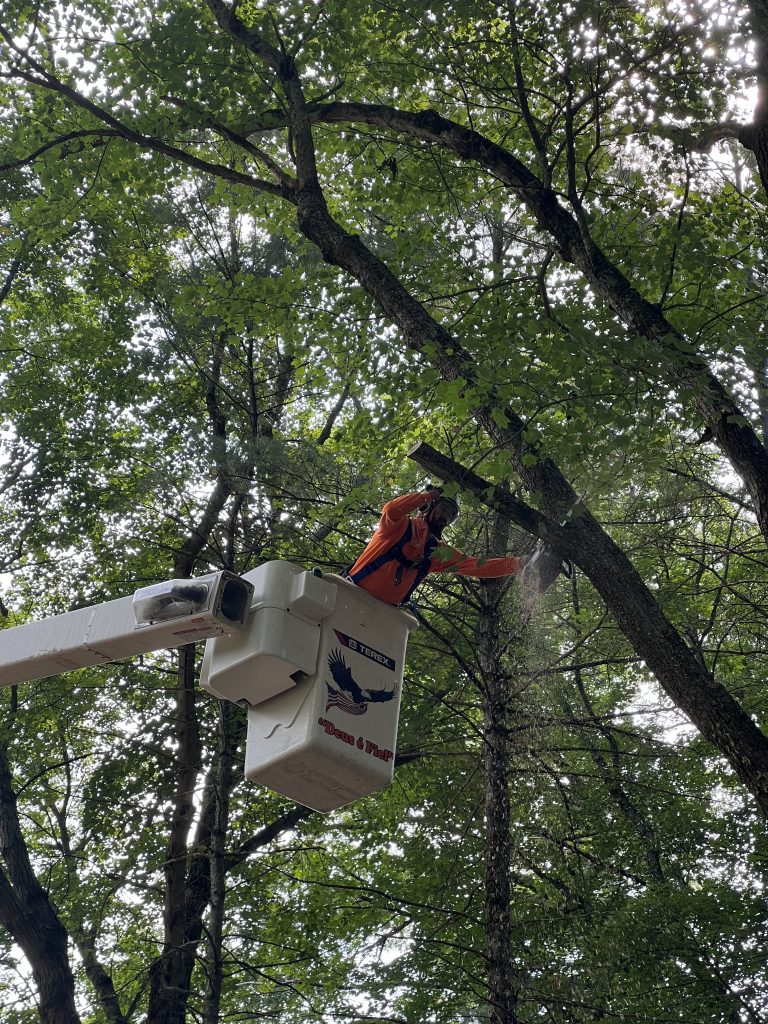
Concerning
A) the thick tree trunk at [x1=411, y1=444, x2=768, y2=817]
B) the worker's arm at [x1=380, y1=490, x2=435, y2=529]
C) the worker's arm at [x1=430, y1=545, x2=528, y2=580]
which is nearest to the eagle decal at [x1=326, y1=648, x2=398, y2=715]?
the worker's arm at [x1=380, y1=490, x2=435, y2=529]

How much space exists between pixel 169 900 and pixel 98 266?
6.95 meters

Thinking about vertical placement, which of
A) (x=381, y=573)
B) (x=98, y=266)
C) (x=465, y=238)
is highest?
(x=98, y=266)

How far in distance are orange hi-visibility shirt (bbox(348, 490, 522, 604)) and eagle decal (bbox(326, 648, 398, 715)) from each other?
19.1 inches

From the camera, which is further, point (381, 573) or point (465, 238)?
point (465, 238)

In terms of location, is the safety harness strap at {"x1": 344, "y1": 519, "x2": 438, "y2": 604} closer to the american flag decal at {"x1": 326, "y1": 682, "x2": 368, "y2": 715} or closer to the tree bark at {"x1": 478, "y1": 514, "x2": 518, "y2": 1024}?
the american flag decal at {"x1": 326, "y1": 682, "x2": 368, "y2": 715}

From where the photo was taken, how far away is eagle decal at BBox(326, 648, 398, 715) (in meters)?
4.25

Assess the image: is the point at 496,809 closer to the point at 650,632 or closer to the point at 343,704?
the point at 650,632

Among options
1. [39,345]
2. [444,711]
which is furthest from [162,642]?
[39,345]

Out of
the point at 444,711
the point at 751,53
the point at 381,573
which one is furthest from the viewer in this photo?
the point at 444,711

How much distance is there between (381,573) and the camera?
482 cm

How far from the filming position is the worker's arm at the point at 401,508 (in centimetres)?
513

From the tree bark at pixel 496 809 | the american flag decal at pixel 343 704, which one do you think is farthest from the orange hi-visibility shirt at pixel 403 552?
the tree bark at pixel 496 809

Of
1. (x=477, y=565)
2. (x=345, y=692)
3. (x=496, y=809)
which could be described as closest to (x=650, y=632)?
(x=477, y=565)

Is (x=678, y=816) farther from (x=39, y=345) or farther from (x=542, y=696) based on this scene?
(x=39, y=345)
